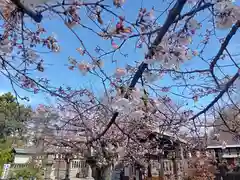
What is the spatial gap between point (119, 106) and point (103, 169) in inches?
216

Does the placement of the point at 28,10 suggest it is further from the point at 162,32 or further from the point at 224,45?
the point at 224,45

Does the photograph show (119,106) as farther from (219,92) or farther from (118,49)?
(219,92)

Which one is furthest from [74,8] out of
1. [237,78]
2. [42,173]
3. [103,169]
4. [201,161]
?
[42,173]

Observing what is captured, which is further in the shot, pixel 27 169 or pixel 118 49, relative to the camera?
pixel 27 169

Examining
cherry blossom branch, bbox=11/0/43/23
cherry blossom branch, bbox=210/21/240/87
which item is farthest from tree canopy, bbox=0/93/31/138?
cherry blossom branch, bbox=210/21/240/87

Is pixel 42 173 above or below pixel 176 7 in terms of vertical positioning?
below

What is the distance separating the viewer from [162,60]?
1354 mm

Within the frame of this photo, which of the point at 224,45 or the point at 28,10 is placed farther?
the point at 224,45

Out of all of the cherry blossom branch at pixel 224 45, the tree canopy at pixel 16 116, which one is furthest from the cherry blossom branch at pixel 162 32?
the tree canopy at pixel 16 116

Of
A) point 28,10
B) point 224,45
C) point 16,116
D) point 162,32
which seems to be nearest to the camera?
point 28,10

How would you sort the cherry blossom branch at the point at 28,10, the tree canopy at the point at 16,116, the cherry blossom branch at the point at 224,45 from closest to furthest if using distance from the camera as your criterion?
the cherry blossom branch at the point at 28,10
the cherry blossom branch at the point at 224,45
the tree canopy at the point at 16,116

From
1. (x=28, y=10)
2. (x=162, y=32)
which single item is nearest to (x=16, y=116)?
(x=28, y=10)

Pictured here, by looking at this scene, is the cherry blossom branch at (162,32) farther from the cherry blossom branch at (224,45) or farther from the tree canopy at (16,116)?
the tree canopy at (16,116)

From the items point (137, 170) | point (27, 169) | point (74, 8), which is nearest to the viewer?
point (74, 8)
